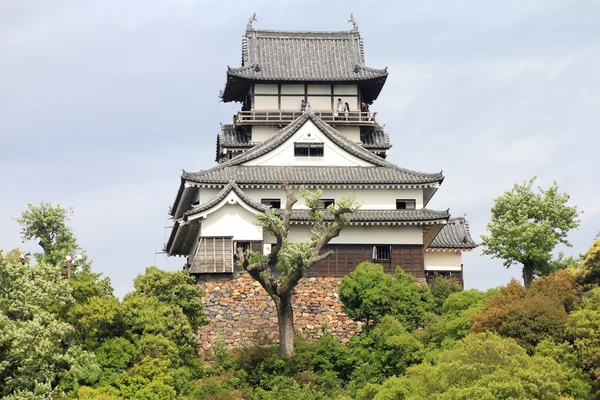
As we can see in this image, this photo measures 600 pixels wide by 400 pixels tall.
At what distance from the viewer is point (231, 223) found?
52938 mm

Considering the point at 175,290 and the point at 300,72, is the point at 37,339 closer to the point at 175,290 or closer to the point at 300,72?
the point at 175,290

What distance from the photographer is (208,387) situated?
4547cm

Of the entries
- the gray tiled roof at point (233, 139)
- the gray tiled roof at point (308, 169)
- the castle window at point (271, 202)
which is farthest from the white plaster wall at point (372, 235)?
the gray tiled roof at point (233, 139)

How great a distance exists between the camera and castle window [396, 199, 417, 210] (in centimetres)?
5619

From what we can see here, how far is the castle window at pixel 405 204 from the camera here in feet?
184

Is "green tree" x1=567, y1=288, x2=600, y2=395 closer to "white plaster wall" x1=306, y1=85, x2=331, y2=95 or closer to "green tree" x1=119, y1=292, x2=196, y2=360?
"green tree" x1=119, y1=292, x2=196, y2=360

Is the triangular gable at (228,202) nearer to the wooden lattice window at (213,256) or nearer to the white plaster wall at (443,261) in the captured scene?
the wooden lattice window at (213,256)

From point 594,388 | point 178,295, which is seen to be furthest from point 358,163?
point 594,388

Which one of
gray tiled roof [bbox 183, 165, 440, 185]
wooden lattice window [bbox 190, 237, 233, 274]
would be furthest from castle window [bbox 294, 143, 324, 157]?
wooden lattice window [bbox 190, 237, 233, 274]

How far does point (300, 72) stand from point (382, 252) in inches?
486

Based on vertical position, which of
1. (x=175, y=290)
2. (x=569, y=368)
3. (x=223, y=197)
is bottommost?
(x=569, y=368)

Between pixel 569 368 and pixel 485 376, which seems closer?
pixel 485 376

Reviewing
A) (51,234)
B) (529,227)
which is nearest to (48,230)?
(51,234)

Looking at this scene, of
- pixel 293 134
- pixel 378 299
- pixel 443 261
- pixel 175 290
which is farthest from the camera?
pixel 443 261
